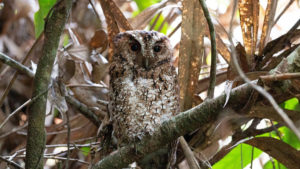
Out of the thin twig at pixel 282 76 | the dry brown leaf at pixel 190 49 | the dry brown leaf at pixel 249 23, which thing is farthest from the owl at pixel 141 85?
the thin twig at pixel 282 76

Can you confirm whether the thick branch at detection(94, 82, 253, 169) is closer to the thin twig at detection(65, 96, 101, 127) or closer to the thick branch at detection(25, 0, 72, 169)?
the thick branch at detection(25, 0, 72, 169)

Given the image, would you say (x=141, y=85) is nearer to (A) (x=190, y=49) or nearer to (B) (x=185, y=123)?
(A) (x=190, y=49)

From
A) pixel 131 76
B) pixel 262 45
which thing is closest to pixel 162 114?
pixel 131 76

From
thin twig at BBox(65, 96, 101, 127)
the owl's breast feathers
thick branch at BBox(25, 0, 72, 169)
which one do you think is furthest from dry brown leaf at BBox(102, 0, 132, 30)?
thick branch at BBox(25, 0, 72, 169)

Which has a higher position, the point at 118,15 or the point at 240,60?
the point at 118,15

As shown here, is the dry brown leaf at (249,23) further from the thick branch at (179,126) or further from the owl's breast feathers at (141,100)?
the thick branch at (179,126)

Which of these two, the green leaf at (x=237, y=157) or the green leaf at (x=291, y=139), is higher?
A: the green leaf at (x=291, y=139)

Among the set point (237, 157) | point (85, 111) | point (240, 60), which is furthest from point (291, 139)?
point (85, 111)
